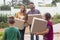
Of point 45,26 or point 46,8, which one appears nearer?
point 45,26

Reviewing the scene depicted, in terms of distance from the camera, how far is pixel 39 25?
862 centimetres

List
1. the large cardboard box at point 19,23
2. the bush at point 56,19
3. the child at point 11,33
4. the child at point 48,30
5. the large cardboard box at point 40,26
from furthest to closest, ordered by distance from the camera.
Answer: the bush at point 56,19
the large cardboard box at point 19,23
the large cardboard box at point 40,26
the child at point 48,30
the child at point 11,33

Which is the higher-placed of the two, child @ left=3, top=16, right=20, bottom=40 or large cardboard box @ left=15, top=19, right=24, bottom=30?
child @ left=3, top=16, right=20, bottom=40

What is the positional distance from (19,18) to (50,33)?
9.29 ft

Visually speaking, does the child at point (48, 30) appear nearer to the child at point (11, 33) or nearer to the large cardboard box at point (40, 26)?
the large cardboard box at point (40, 26)

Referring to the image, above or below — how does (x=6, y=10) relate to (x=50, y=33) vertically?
below

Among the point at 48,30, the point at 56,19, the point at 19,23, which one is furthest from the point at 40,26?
the point at 56,19

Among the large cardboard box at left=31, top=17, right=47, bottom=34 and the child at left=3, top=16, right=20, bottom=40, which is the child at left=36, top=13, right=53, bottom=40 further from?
the child at left=3, top=16, right=20, bottom=40

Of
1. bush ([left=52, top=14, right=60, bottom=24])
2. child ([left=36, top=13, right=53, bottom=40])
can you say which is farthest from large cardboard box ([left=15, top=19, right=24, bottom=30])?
bush ([left=52, top=14, right=60, bottom=24])

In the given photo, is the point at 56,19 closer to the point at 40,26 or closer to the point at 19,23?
the point at 19,23

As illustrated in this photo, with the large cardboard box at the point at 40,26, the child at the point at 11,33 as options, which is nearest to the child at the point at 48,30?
the large cardboard box at the point at 40,26

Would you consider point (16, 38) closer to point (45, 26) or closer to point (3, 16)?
point (45, 26)

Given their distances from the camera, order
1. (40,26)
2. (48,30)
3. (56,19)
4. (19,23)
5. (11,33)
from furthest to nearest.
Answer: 1. (56,19)
2. (19,23)
3. (40,26)
4. (48,30)
5. (11,33)

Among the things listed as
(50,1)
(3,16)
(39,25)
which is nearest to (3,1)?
(50,1)
